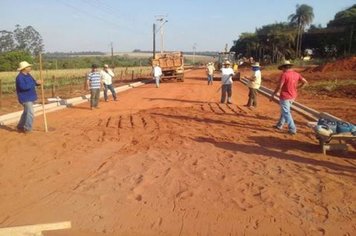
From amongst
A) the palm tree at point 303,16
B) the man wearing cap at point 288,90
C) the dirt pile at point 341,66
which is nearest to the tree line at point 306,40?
the palm tree at point 303,16

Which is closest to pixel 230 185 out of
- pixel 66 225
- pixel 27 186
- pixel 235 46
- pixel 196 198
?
pixel 196 198

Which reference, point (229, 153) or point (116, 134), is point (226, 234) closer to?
point (229, 153)

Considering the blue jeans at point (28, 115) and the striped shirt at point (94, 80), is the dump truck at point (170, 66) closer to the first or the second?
the striped shirt at point (94, 80)

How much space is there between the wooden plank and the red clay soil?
12 centimetres

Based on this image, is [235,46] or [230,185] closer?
[230,185]

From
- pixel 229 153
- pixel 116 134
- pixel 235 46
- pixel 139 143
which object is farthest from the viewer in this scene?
pixel 235 46

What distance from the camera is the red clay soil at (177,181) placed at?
5199mm

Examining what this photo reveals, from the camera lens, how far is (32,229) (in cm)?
495

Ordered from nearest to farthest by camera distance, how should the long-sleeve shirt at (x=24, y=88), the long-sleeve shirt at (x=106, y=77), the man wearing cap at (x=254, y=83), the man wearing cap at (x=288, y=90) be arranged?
the man wearing cap at (x=288, y=90) < the long-sleeve shirt at (x=24, y=88) < the man wearing cap at (x=254, y=83) < the long-sleeve shirt at (x=106, y=77)

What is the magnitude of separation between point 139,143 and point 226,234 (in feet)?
15.7

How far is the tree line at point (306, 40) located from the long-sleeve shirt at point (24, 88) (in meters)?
55.1

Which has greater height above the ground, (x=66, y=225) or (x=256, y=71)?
(x=256, y=71)

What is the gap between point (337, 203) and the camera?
5.72 meters

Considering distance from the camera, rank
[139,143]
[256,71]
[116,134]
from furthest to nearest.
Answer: [256,71], [116,134], [139,143]
